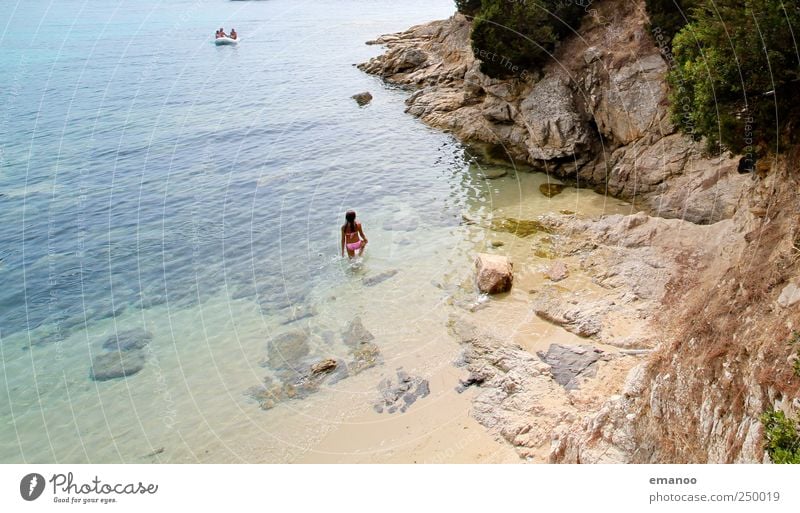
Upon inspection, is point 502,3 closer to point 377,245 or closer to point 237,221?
point 377,245

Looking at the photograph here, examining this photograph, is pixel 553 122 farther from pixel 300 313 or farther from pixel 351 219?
pixel 300 313

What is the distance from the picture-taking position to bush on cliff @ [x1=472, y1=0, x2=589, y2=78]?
91.9 feet

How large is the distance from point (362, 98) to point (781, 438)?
1679 inches

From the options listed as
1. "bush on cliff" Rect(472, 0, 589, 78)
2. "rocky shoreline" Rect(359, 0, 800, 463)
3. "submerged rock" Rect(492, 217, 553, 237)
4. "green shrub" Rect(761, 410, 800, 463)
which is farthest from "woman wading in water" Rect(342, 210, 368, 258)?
"green shrub" Rect(761, 410, 800, 463)

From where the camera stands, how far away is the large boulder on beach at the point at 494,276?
700 inches

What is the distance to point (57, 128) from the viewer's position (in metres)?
42.0

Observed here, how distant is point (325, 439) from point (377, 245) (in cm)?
1048

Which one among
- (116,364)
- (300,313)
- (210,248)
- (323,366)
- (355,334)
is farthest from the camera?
(210,248)

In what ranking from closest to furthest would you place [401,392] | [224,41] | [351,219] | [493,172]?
[401,392] → [351,219] → [493,172] → [224,41]

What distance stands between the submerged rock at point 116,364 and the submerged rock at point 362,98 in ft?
107

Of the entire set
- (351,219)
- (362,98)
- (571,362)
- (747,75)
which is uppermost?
(747,75)

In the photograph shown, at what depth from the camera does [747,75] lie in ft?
44.6

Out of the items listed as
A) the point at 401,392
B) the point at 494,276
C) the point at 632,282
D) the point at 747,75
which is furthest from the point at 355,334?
the point at 747,75

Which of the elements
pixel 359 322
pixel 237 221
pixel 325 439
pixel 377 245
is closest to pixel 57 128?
pixel 237 221
